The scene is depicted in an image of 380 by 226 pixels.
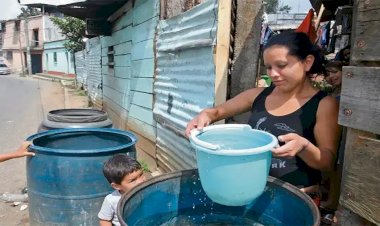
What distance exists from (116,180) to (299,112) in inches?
49.7

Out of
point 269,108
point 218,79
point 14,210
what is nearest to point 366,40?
point 269,108

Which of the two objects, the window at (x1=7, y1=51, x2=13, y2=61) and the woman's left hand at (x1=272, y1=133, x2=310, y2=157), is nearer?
the woman's left hand at (x1=272, y1=133, x2=310, y2=157)

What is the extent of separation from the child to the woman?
0.66 metres

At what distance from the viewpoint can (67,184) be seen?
2814mm

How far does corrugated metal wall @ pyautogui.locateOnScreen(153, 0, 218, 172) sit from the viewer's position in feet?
11.1

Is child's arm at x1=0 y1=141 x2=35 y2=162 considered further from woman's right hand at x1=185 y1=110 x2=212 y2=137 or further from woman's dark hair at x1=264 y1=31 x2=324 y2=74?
woman's dark hair at x1=264 y1=31 x2=324 y2=74

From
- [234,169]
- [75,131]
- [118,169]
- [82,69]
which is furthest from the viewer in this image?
[82,69]

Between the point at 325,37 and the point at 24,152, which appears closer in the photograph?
the point at 24,152

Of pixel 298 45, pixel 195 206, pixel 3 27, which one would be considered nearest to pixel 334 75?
pixel 298 45

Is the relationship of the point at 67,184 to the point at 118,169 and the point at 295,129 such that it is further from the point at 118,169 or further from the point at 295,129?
the point at 295,129

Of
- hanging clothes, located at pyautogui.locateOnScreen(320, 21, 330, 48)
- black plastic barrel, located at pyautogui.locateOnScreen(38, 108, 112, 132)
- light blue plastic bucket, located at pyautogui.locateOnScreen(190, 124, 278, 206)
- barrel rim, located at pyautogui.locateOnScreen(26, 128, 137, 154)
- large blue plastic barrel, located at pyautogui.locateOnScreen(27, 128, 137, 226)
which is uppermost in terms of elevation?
hanging clothes, located at pyautogui.locateOnScreen(320, 21, 330, 48)

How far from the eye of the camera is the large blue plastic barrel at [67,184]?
2.77 m

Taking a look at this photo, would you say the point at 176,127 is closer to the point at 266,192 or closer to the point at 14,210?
the point at 14,210

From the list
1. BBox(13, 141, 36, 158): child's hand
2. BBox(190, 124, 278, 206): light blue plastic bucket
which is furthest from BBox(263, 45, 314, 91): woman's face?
BBox(13, 141, 36, 158): child's hand
